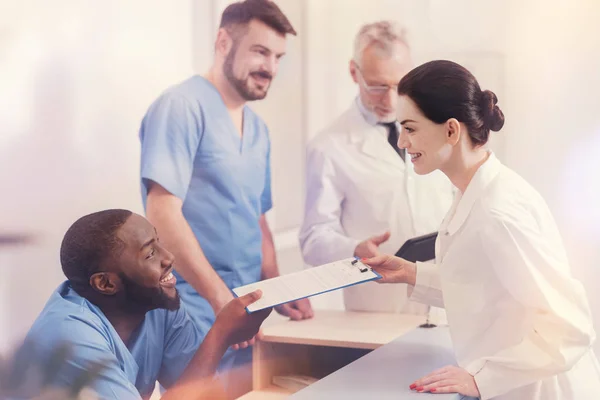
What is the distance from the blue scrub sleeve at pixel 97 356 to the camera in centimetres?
160

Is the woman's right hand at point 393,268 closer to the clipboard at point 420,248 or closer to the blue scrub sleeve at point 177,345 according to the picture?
the clipboard at point 420,248

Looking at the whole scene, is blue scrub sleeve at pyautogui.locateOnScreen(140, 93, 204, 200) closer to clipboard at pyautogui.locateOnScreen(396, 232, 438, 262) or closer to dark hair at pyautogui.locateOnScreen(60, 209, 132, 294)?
dark hair at pyautogui.locateOnScreen(60, 209, 132, 294)

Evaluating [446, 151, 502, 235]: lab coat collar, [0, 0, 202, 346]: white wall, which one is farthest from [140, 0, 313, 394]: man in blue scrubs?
[446, 151, 502, 235]: lab coat collar

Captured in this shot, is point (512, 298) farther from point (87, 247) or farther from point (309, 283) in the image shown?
point (87, 247)

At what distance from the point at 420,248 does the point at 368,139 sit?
1.62ft

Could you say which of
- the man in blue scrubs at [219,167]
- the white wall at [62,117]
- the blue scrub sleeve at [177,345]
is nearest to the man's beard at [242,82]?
the man in blue scrubs at [219,167]

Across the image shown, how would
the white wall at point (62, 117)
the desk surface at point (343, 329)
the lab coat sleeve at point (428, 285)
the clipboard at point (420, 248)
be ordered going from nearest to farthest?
1. the white wall at point (62, 117)
2. the lab coat sleeve at point (428, 285)
3. the desk surface at point (343, 329)
4. the clipboard at point (420, 248)

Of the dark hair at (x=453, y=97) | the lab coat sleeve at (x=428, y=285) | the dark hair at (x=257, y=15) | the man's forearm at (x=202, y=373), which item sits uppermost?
the dark hair at (x=257, y=15)

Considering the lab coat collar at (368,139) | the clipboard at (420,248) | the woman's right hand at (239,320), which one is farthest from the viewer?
the lab coat collar at (368,139)

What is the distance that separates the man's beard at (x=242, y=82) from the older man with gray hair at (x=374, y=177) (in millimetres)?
428

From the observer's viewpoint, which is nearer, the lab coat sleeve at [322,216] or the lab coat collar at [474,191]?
the lab coat collar at [474,191]

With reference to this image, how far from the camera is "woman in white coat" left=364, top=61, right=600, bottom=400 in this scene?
1.89 meters

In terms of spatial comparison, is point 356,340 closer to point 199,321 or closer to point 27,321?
point 199,321

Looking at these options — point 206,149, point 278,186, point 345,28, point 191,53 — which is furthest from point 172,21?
point 345,28
